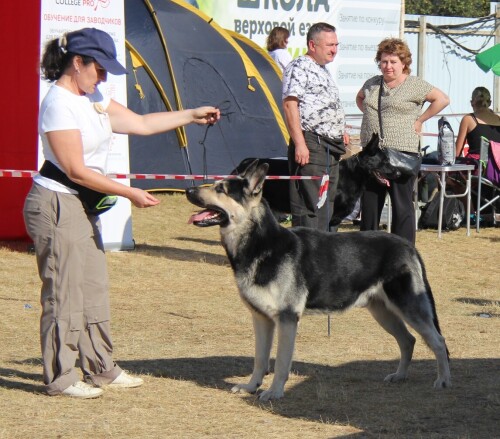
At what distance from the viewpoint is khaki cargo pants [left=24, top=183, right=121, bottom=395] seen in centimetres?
552

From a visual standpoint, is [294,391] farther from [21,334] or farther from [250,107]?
[250,107]

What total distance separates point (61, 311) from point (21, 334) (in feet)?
6.62

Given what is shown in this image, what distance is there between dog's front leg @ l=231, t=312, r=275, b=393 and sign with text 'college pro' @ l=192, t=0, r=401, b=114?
1167cm

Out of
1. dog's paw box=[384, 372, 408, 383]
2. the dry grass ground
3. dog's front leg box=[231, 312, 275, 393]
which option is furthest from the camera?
dog's paw box=[384, 372, 408, 383]

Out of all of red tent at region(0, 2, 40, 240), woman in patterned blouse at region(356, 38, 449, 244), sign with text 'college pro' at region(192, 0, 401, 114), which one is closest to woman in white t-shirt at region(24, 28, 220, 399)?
woman in patterned blouse at region(356, 38, 449, 244)

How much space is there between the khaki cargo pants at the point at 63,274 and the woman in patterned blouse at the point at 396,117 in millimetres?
3394

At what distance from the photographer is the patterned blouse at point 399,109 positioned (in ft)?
28.3

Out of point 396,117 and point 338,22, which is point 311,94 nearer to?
point 396,117

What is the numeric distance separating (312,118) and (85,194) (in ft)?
10.3

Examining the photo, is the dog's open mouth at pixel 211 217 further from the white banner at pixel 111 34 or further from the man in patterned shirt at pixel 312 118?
the white banner at pixel 111 34

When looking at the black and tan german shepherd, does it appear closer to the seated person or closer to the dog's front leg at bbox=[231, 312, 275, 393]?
the dog's front leg at bbox=[231, 312, 275, 393]

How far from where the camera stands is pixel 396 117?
8648mm

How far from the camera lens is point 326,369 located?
6.52 meters

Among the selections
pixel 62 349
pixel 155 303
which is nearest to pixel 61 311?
pixel 62 349
